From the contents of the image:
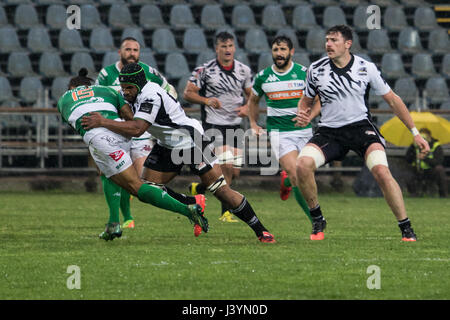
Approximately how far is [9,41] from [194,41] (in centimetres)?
415

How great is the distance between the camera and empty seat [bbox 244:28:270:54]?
20.6m

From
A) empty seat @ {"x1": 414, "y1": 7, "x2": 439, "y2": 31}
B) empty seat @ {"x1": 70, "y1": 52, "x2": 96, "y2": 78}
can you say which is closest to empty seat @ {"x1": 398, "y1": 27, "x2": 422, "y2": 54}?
empty seat @ {"x1": 414, "y1": 7, "x2": 439, "y2": 31}

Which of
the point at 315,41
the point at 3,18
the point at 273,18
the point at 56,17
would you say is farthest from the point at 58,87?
the point at 315,41

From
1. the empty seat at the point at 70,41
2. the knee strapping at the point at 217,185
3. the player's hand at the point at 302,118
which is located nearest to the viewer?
the knee strapping at the point at 217,185

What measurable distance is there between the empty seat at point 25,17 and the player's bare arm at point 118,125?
1298 centimetres

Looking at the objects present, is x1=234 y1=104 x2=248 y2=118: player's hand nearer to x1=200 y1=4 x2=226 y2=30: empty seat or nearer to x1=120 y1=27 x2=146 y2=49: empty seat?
x1=120 y1=27 x2=146 y2=49: empty seat

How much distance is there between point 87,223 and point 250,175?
7396mm

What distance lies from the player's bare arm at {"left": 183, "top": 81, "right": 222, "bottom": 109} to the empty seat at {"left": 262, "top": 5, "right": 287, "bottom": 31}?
29.9 ft

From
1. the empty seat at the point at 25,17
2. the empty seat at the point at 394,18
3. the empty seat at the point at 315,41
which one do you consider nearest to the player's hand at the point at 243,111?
the empty seat at the point at 315,41

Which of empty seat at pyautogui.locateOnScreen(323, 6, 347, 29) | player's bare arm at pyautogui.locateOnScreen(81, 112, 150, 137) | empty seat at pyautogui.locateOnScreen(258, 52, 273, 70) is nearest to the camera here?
player's bare arm at pyautogui.locateOnScreen(81, 112, 150, 137)

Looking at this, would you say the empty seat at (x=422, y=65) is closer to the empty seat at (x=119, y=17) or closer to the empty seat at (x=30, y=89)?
the empty seat at (x=119, y=17)

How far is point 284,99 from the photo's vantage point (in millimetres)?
10906

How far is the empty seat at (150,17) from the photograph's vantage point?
21.0 metres
